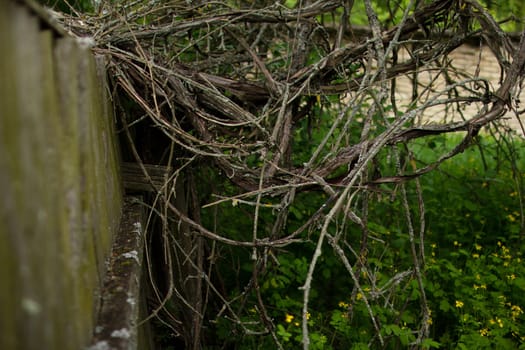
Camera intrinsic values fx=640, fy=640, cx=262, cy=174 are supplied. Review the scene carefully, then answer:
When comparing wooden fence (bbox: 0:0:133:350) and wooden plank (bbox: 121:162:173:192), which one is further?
wooden plank (bbox: 121:162:173:192)

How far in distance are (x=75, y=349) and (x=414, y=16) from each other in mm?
2695

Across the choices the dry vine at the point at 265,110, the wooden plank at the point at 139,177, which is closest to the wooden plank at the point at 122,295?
the dry vine at the point at 265,110

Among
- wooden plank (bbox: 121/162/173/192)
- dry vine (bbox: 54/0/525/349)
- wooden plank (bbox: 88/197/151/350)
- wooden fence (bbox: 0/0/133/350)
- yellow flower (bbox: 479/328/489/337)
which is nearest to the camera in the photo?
wooden fence (bbox: 0/0/133/350)

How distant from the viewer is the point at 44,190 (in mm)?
1179

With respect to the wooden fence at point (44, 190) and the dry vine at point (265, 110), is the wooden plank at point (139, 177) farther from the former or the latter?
the wooden fence at point (44, 190)

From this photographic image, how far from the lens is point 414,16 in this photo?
135 inches

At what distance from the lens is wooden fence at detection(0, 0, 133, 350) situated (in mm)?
1007

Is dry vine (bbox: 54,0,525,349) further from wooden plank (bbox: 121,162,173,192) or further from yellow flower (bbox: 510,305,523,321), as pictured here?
yellow flower (bbox: 510,305,523,321)

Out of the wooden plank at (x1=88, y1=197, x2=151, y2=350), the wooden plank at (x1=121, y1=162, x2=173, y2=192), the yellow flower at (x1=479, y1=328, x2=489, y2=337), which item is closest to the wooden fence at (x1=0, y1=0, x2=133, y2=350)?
the wooden plank at (x1=88, y1=197, x2=151, y2=350)

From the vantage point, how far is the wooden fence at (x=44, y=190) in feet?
3.30

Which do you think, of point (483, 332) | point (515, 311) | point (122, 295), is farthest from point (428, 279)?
point (122, 295)

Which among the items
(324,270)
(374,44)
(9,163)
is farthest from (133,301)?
(324,270)

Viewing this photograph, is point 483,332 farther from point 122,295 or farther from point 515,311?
point 122,295

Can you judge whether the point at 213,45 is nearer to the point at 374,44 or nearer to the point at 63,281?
the point at 374,44
